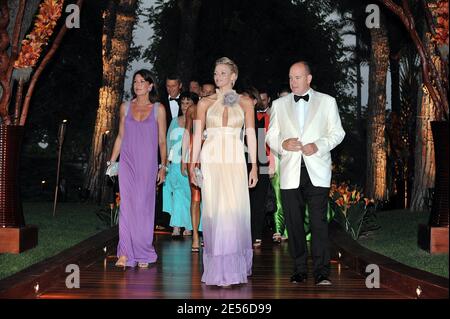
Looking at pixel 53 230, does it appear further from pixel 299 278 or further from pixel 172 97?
pixel 299 278

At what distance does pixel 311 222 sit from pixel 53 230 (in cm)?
558

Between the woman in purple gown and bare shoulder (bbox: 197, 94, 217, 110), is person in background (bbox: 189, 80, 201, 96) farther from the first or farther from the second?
bare shoulder (bbox: 197, 94, 217, 110)

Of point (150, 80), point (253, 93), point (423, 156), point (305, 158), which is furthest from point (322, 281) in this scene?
point (423, 156)

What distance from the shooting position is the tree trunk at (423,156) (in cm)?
1838

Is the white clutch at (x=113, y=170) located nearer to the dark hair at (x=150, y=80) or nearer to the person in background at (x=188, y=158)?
the dark hair at (x=150, y=80)

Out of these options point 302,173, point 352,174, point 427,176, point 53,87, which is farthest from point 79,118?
point 302,173

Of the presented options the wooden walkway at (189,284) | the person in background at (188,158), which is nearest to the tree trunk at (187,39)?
the person in background at (188,158)

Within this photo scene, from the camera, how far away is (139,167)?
12.1m

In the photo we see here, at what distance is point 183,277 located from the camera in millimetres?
10883

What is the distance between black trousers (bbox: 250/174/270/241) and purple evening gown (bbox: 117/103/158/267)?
2786 millimetres

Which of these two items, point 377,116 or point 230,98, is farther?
point 377,116

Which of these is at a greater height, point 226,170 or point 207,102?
point 207,102

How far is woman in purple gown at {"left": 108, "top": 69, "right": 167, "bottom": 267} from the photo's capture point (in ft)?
39.4

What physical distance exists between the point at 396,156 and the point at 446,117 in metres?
14.6
